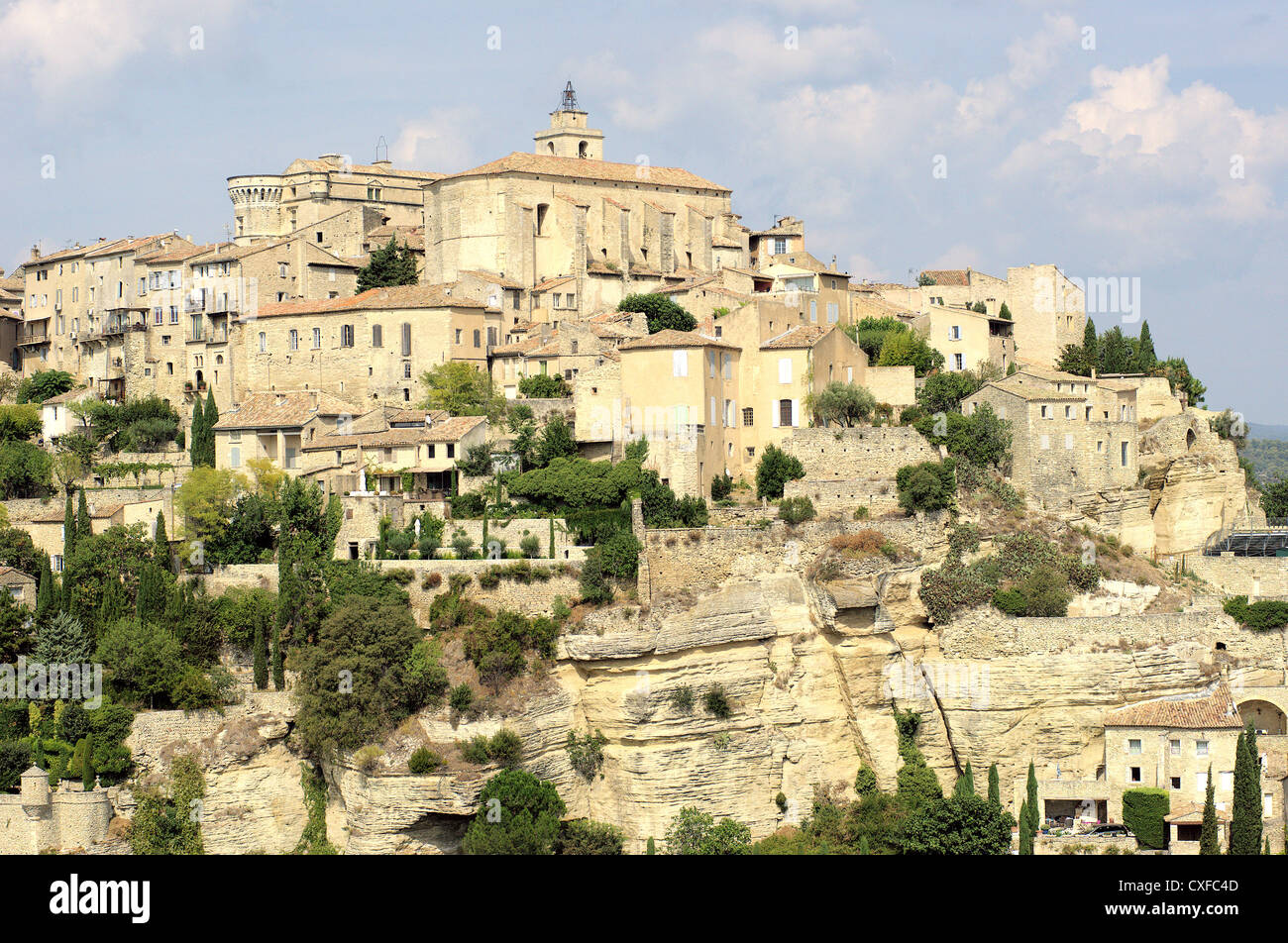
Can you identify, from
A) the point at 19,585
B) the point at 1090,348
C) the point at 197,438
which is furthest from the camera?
the point at 1090,348

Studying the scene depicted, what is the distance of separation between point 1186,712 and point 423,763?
1730 cm

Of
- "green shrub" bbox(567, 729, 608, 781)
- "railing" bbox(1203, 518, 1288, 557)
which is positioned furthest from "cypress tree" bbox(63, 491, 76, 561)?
"railing" bbox(1203, 518, 1288, 557)

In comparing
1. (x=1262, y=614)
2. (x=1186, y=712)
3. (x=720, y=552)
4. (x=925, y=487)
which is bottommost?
(x=1186, y=712)

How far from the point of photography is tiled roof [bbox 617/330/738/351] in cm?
4334

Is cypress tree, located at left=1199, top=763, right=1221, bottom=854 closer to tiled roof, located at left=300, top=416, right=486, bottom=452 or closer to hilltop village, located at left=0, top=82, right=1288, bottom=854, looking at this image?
hilltop village, located at left=0, top=82, right=1288, bottom=854

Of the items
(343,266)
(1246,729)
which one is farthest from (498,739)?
(343,266)

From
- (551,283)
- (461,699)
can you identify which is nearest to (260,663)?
(461,699)

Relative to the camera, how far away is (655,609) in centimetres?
3878

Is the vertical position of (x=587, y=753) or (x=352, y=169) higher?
(x=352, y=169)

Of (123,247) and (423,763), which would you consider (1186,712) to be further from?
(123,247)

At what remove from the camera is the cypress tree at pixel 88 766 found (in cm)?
3688

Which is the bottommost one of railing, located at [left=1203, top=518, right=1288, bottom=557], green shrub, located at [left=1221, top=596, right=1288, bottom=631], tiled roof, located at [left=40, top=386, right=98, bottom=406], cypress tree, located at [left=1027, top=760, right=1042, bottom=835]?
cypress tree, located at [left=1027, top=760, right=1042, bottom=835]

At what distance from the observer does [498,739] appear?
120ft

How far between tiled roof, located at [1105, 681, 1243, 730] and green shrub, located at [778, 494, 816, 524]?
8.77m
